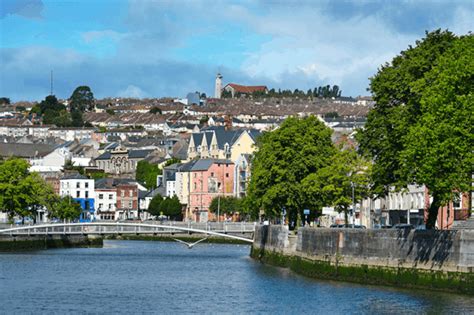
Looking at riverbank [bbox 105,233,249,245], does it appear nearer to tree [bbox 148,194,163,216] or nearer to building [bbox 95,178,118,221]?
tree [bbox 148,194,163,216]

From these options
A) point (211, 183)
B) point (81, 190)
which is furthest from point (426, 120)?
point (81, 190)

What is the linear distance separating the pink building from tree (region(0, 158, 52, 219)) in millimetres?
53722

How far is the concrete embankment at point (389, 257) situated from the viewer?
191ft

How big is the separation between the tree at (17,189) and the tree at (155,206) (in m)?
60.5

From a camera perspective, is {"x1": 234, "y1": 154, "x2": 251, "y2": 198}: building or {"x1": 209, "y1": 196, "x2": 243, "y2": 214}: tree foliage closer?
{"x1": 209, "y1": 196, "x2": 243, "y2": 214}: tree foliage

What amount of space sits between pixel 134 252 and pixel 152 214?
73.1 m

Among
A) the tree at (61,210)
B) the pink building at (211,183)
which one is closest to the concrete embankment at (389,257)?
the tree at (61,210)

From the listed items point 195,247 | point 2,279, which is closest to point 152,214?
point 195,247

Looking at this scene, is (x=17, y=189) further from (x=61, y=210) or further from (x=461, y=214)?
(x=461, y=214)

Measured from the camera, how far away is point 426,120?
58062mm

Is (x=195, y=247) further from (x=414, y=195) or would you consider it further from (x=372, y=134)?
A: (x=372, y=134)

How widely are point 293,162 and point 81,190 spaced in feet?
344

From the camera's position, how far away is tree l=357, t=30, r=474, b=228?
56.8 metres

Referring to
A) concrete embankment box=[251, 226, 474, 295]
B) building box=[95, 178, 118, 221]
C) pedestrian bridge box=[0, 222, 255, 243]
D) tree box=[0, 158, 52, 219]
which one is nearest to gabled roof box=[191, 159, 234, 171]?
building box=[95, 178, 118, 221]
